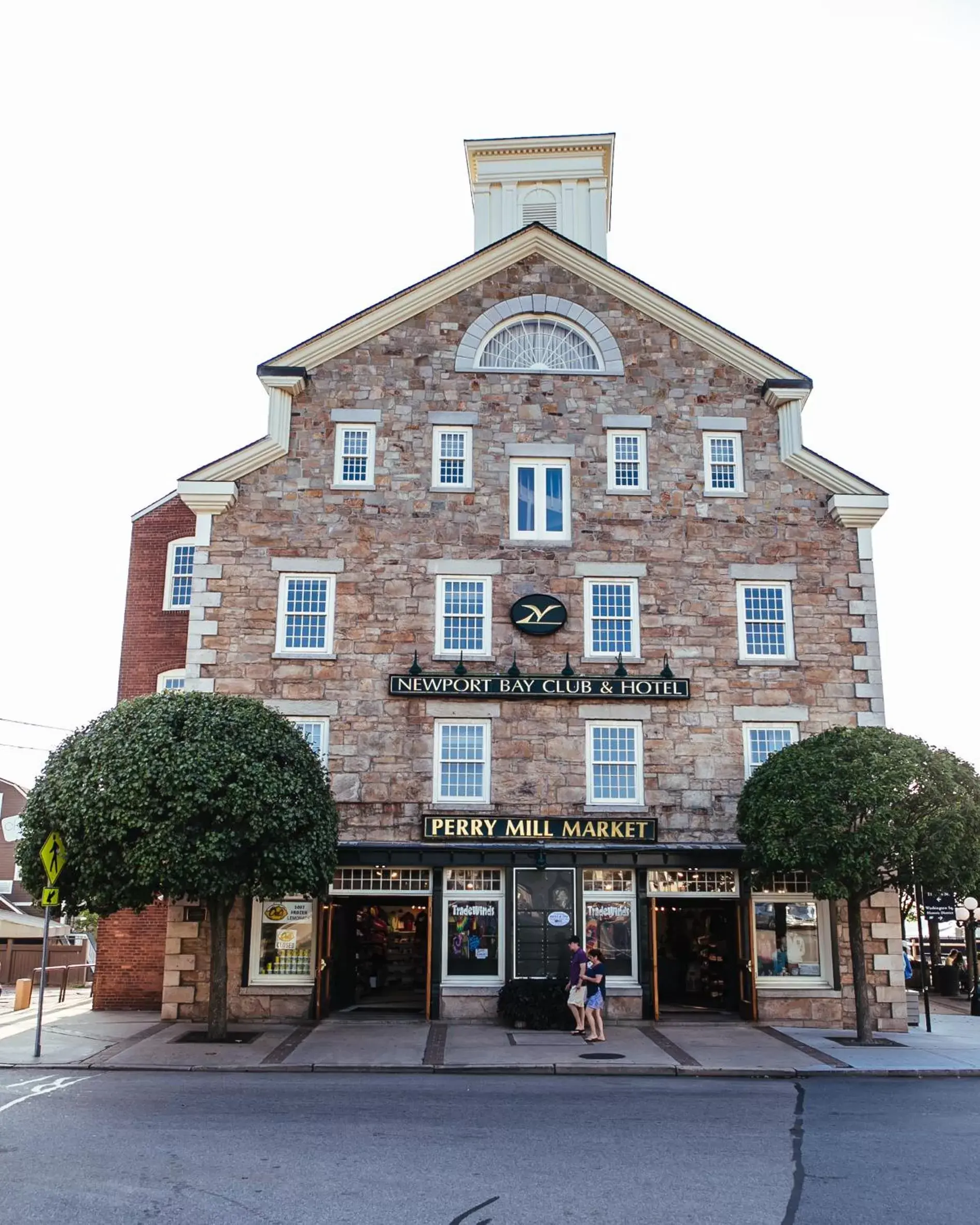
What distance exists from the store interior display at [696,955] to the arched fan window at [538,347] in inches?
446

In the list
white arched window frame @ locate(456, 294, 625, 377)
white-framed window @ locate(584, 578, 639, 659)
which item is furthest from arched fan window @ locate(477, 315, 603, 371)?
white-framed window @ locate(584, 578, 639, 659)

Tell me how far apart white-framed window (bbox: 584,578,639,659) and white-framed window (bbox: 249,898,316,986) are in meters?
7.43

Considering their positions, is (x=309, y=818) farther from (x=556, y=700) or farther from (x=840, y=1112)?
(x=840, y=1112)

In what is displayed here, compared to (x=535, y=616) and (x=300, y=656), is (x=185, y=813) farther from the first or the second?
(x=535, y=616)

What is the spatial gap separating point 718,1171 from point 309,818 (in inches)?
392

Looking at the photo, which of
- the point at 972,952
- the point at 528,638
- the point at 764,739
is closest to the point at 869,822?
the point at 764,739

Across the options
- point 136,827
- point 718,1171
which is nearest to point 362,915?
point 136,827

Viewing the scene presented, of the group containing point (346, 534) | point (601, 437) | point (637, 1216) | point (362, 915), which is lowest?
point (637, 1216)

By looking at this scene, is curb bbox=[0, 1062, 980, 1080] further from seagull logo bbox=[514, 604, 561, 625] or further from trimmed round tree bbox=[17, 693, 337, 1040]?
seagull logo bbox=[514, 604, 561, 625]

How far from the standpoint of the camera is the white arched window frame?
2348cm

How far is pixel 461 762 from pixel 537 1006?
184 inches

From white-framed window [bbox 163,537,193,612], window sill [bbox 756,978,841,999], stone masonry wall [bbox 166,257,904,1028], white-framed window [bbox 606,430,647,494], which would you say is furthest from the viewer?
white-framed window [bbox 163,537,193,612]

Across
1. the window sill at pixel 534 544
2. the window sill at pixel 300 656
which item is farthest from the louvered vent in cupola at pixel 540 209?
the window sill at pixel 300 656

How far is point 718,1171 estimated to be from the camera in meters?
10.1
